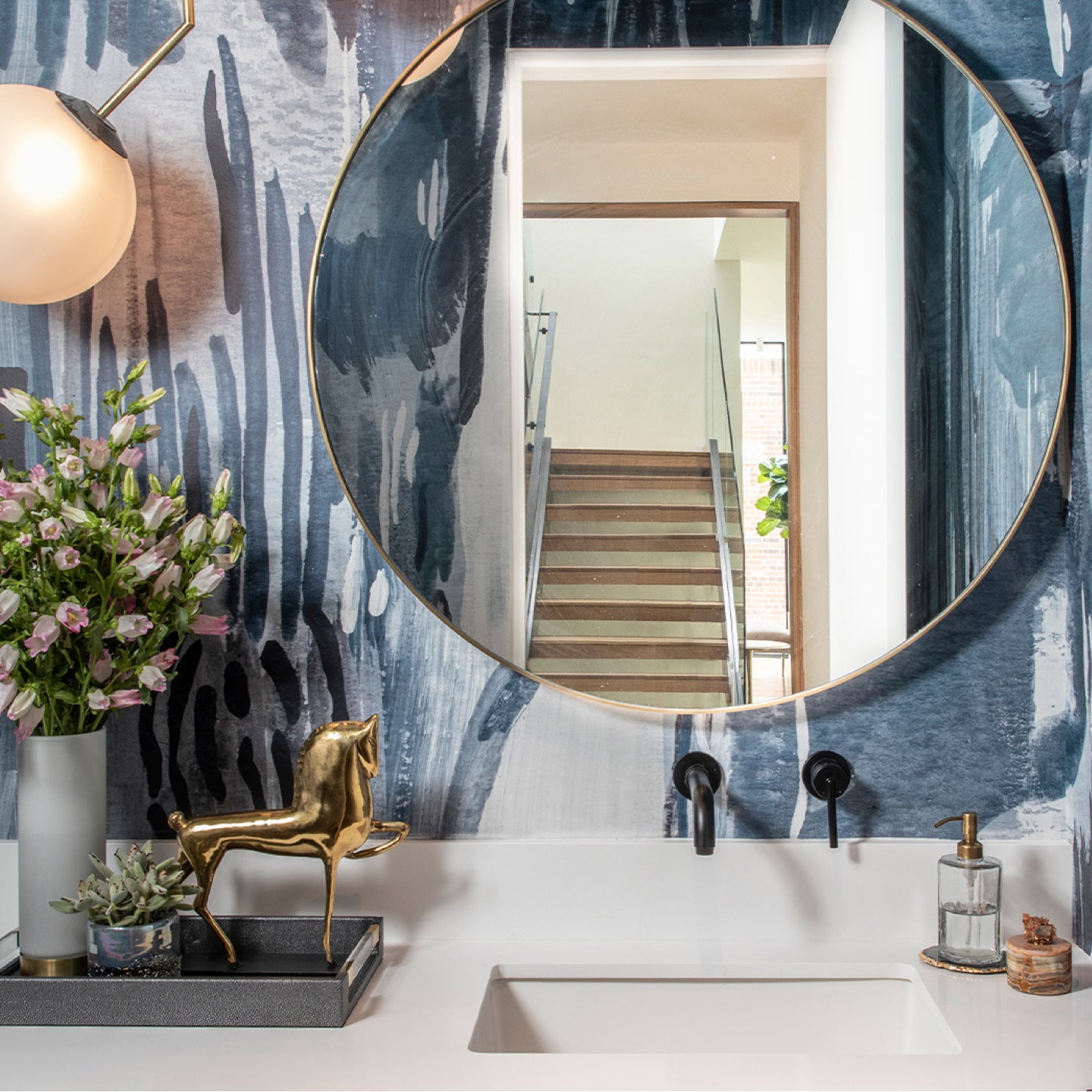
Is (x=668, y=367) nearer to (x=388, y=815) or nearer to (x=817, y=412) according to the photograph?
(x=817, y=412)

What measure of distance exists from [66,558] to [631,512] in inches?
23.2

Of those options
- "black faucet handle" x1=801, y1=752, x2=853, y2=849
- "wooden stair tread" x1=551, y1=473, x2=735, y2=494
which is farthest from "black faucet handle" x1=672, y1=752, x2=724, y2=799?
"wooden stair tread" x1=551, y1=473, x2=735, y2=494

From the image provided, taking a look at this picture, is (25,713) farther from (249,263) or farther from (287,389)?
(249,263)

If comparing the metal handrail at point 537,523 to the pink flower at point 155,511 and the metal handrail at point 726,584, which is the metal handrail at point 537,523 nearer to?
the metal handrail at point 726,584

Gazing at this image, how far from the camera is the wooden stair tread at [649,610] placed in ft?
3.74

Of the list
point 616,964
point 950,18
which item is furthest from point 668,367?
point 616,964

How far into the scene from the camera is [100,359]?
1.22m

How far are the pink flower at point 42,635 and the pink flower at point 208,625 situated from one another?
0.14 metres

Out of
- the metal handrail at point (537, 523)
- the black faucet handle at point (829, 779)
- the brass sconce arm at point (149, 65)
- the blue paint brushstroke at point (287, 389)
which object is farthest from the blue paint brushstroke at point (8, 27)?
the black faucet handle at point (829, 779)

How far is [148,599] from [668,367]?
2.05ft

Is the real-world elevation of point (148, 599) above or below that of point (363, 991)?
above

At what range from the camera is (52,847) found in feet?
3.43

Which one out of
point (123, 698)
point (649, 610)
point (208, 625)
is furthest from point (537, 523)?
point (123, 698)

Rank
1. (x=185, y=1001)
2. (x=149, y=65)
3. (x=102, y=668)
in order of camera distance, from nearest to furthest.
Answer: (x=185, y=1001), (x=102, y=668), (x=149, y=65)
